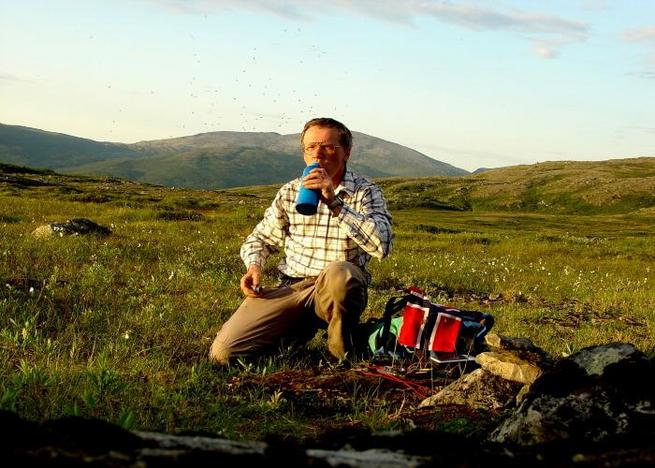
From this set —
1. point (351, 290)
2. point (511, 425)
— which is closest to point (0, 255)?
point (351, 290)

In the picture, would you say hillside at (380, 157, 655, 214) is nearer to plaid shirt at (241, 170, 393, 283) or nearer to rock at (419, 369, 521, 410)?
plaid shirt at (241, 170, 393, 283)

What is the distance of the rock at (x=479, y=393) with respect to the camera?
19.1 feet

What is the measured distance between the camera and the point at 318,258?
25.7ft

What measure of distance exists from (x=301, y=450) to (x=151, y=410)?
11.8ft

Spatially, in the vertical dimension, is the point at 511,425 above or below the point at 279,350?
above

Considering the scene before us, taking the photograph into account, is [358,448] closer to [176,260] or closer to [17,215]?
[176,260]

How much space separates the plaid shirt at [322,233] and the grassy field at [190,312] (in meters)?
1.18

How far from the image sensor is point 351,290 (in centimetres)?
709

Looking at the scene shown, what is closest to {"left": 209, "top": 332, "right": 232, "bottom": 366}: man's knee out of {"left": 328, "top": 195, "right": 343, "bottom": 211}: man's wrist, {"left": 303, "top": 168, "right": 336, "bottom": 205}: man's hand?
{"left": 328, "top": 195, "right": 343, "bottom": 211}: man's wrist

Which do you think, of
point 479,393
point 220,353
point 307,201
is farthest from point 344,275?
point 479,393

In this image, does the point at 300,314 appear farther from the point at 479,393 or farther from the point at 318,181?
the point at 479,393

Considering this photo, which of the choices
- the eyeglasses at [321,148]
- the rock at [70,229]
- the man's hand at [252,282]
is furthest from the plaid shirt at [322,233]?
the rock at [70,229]

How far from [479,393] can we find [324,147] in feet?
10.2

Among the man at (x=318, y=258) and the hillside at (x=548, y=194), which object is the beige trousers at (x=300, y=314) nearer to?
the man at (x=318, y=258)
